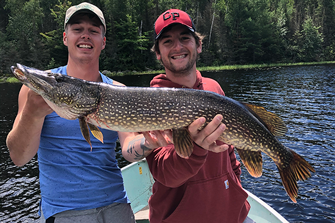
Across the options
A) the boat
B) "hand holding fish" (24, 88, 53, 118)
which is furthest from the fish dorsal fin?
the boat

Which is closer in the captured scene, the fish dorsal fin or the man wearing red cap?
the man wearing red cap

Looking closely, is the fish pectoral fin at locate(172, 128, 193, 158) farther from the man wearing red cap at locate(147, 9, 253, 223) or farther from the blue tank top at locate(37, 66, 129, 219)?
the blue tank top at locate(37, 66, 129, 219)

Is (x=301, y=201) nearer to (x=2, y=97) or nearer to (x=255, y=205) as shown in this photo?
(x=255, y=205)

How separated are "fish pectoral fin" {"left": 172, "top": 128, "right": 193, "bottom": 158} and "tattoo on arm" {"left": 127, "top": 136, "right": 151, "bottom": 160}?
28 cm

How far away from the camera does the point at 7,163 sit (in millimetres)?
7246

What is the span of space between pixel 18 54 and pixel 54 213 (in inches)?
1469

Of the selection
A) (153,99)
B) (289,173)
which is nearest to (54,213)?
(153,99)

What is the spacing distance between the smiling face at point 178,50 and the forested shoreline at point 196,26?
34166 millimetres

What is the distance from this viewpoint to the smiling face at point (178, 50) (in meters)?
2.28

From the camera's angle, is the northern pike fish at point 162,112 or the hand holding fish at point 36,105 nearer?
the hand holding fish at point 36,105

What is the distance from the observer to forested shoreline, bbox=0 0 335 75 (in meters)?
35.4

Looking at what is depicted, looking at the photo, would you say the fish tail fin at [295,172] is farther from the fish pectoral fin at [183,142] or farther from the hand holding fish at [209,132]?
the fish pectoral fin at [183,142]

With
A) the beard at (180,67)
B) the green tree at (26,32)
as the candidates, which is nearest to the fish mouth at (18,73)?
the beard at (180,67)

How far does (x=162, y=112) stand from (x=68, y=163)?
91 cm
